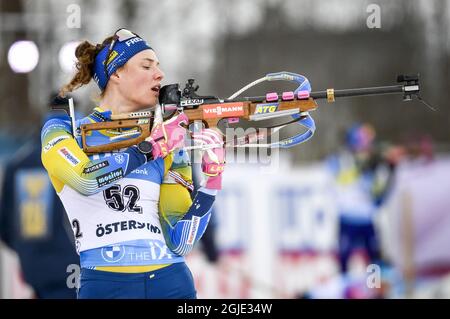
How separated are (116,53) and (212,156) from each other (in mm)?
662

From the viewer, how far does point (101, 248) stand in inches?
179

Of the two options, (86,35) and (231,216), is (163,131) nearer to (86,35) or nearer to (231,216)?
(231,216)

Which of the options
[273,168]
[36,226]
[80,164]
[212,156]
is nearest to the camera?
[80,164]

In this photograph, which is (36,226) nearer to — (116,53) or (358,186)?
(116,53)

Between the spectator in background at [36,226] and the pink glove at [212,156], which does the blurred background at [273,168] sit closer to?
the spectator in background at [36,226]

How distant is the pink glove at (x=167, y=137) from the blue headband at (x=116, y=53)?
393mm

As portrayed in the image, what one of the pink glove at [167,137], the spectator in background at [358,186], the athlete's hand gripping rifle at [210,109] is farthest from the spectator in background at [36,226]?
the spectator in background at [358,186]

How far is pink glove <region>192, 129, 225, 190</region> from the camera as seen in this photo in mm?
4531

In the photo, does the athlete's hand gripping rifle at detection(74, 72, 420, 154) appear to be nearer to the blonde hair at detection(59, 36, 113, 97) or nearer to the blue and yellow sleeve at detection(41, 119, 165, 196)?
the blue and yellow sleeve at detection(41, 119, 165, 196)

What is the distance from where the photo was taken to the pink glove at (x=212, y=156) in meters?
4.53

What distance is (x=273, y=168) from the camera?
4.99m

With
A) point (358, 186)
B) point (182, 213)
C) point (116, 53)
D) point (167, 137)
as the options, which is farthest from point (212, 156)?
point (358, 186)
